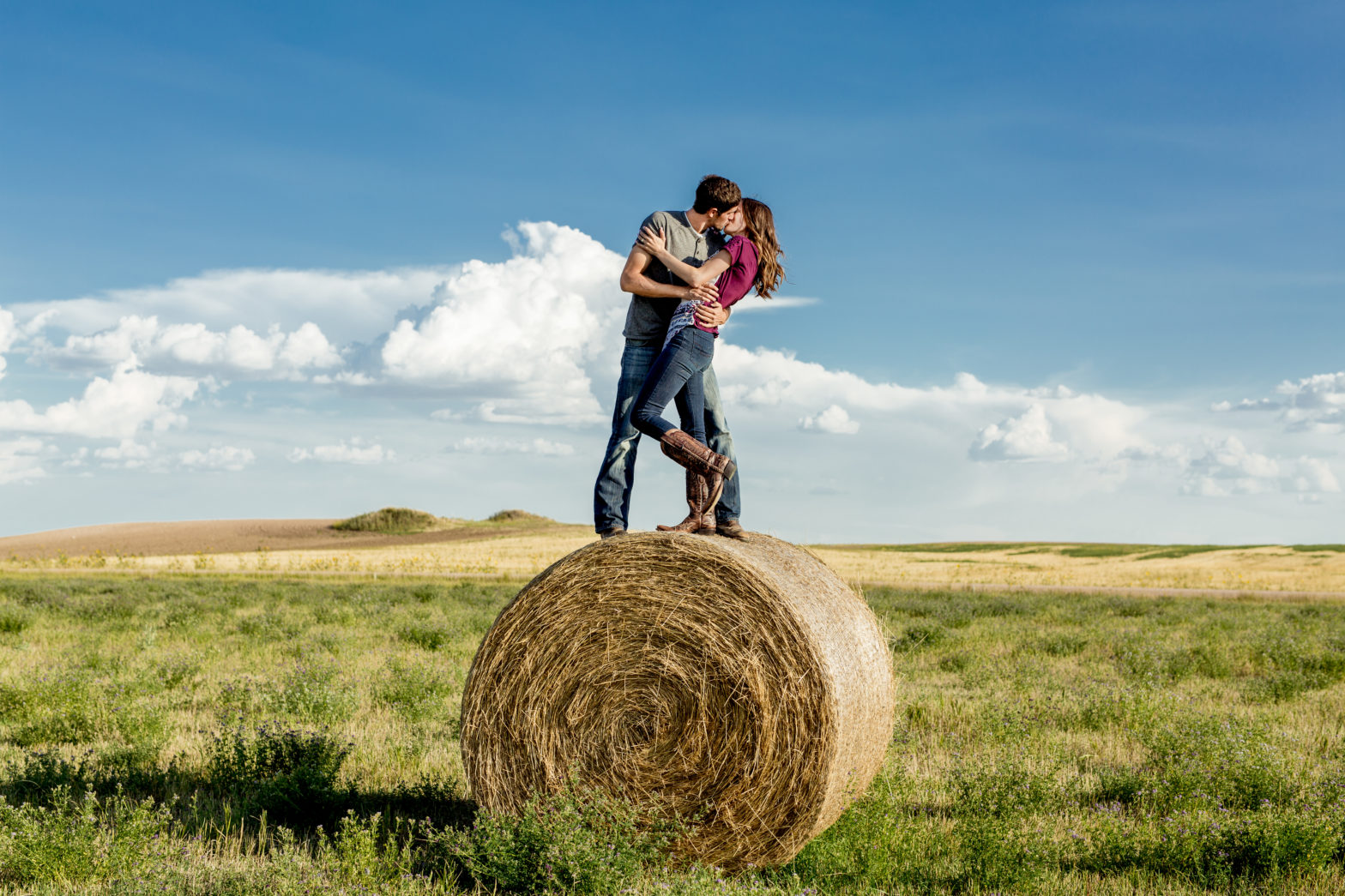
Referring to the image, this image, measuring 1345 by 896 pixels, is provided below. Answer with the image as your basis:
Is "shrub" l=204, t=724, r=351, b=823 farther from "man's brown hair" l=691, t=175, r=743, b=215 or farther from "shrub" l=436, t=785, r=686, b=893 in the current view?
"man's brown hair" l=691, t=175, r=743, b=215

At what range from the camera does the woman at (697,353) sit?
6.40m

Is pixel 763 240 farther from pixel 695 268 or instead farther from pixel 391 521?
pixel 391 521

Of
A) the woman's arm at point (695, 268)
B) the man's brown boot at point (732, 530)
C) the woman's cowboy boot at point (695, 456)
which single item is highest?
the woman's arm at point (695, 268)

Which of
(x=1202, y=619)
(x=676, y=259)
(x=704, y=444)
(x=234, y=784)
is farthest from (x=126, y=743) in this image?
(x=1202, y=619)

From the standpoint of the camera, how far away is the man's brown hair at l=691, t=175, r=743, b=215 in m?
6.71

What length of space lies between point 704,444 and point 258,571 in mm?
37868

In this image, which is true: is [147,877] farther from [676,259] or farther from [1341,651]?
[1341,651]

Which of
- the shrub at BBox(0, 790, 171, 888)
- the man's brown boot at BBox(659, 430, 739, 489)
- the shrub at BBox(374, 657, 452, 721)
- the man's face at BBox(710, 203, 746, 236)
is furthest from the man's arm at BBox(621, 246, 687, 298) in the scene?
the shrub at BBox(374, 657, 452, 721)

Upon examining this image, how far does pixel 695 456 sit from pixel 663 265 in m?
1.47

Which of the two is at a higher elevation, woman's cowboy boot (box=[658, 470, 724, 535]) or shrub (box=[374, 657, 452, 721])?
woman's cowboy boot (box=[658, 470, 724, 535])

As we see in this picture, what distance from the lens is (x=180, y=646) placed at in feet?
50.3

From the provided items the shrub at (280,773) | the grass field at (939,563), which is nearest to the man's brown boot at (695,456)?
the shrub at (280,773)

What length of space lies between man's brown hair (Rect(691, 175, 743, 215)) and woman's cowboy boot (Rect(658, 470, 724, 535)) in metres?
1.83

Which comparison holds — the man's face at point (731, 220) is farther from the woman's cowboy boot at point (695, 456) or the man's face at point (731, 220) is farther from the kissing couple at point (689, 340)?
the woman's cowboy boot at point (695, 456)
